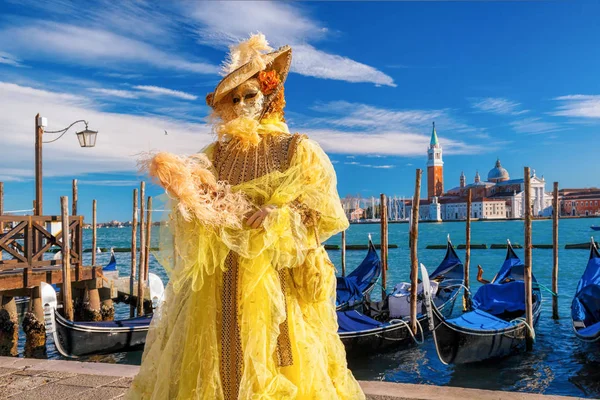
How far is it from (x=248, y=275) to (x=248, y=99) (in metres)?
0.54

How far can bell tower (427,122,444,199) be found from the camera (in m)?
90.2

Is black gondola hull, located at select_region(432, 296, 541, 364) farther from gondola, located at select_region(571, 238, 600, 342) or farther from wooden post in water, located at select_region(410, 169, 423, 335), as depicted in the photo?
wooden post in water, located at select_region(410, 169, 423, 335)

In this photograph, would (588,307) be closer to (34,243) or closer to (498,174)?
(34,243)

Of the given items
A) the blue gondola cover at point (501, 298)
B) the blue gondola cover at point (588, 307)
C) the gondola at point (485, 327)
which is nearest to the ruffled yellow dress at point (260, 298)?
the gondola at point (485, 327)

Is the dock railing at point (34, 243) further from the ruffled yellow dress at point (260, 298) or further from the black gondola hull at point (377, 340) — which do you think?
the ruffled yellow dress at point (260, 298)

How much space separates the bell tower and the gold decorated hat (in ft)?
296

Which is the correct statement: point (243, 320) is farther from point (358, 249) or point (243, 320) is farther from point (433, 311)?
point (358, 249)

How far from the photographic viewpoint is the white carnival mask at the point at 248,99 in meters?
1.64

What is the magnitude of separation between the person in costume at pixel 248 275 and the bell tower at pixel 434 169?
9022cm

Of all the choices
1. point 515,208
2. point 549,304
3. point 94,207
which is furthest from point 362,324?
point 515,208

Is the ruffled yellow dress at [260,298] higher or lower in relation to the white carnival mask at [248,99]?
lower

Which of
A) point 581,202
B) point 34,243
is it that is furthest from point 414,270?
point 581,202

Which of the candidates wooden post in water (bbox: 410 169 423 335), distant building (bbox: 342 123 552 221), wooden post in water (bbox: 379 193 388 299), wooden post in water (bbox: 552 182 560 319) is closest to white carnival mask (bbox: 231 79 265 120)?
wooden post in water (bbox: 410 169 423 335)

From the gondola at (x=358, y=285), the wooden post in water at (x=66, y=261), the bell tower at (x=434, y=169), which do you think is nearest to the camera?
the wooden post in water at (x=66, y=261)
